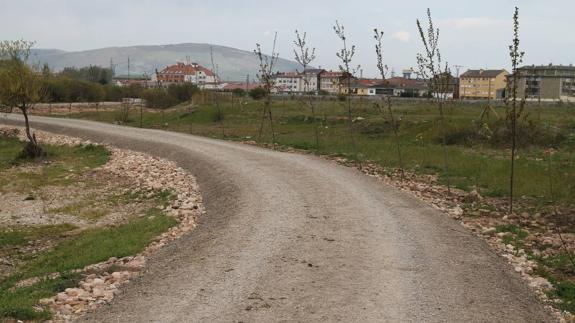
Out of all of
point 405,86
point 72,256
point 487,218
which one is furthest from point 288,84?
point 72,256

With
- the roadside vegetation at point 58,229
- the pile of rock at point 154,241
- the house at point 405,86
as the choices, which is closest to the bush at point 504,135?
the house at point 405,86

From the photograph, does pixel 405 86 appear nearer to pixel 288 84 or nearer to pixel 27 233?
pixel 27 233

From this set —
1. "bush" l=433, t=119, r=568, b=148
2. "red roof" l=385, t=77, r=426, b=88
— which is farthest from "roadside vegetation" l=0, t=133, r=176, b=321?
"bush" l=433, t=119, r=568, b=148

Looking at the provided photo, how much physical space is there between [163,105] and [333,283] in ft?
183

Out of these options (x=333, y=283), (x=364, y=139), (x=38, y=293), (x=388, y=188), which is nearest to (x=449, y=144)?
(x=364, y=139)

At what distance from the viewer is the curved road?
694cm

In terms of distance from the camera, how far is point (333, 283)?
7.85m

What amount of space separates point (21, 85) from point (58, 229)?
15.0 meters

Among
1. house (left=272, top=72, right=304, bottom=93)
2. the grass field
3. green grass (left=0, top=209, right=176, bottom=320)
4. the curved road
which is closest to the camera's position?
the curved road

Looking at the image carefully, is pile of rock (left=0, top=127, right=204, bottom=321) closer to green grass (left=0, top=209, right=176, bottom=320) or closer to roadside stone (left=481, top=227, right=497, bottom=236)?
green grass (left=0, top=209, right=176, bottom=320)

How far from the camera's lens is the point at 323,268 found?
335 inches

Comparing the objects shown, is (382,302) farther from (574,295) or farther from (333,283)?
(574,295)

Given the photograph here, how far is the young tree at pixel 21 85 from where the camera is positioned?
2584 centimetres

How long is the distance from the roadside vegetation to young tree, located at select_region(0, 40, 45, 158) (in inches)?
53.3
